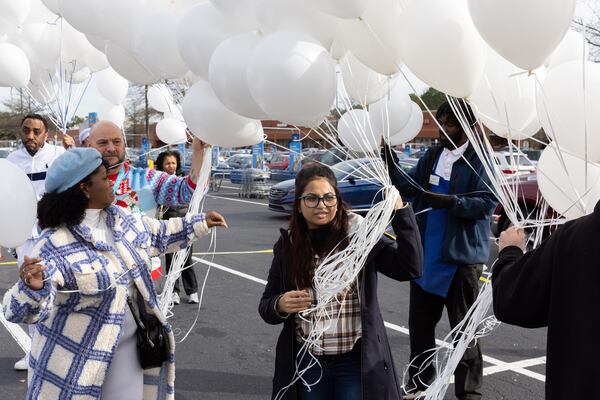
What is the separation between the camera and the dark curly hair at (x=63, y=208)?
231 centimetres

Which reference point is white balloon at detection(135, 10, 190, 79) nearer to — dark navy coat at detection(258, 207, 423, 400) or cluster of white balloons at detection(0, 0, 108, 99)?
dark navy coat at detection(258, 207, 423, 400)

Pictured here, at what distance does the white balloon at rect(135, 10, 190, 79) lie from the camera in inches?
109

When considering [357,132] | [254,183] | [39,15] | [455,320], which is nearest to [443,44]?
[357,132]

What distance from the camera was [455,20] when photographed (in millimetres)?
2010

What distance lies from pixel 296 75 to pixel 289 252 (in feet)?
2.65

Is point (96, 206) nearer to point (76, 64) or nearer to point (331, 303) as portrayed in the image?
point (331, 303)

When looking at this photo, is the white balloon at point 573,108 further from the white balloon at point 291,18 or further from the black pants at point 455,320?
the black pants at point 455,320

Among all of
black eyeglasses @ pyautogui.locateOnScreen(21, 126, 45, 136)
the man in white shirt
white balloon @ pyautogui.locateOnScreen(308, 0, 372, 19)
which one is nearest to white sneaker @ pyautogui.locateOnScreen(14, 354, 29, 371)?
the man in white shirt

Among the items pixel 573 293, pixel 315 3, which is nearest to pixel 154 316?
pixel 315 3

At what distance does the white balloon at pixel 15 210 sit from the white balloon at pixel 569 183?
7.30ft

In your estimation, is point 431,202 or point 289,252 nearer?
point 289,252

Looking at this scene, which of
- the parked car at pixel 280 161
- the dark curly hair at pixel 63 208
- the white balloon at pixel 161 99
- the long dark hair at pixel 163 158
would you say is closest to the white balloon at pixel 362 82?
the dark curly hair at pixel 63 208

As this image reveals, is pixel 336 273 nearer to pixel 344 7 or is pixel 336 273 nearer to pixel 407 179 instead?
pixel 344 7

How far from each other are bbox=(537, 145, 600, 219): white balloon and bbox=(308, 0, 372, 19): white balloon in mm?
890
